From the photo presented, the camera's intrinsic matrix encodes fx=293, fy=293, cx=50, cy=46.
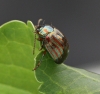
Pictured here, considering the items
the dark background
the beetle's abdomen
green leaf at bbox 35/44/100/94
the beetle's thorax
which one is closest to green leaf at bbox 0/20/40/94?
green leaf at bbox 35/44/100/94

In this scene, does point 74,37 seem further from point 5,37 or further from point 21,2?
point 5,37

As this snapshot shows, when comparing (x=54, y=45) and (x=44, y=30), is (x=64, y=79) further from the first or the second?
(x=44, y=30)

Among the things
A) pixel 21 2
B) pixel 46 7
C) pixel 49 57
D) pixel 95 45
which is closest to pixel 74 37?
pixel 95 45

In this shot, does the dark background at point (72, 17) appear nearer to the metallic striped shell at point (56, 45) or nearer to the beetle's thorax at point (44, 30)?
the beetle's thorax at point (44, 30)

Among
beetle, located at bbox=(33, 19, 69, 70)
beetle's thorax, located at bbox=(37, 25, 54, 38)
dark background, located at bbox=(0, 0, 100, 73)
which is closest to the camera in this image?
beetle, located at bbox=(33, 19, 69, 70)

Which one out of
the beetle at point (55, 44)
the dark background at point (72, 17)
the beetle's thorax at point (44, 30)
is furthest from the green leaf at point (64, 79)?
the dark background at point (72, 17)

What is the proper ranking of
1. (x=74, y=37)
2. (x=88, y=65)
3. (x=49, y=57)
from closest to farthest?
1. (x=49, y=57)
2. (x=88, y=65)
3. (x=74, y=37)

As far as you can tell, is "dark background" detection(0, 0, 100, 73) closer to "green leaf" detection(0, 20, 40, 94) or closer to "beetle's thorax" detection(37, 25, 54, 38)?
"beetle's thorax" detection(37, 25, 54, 38)

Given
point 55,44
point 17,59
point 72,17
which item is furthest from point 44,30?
point 72,17
